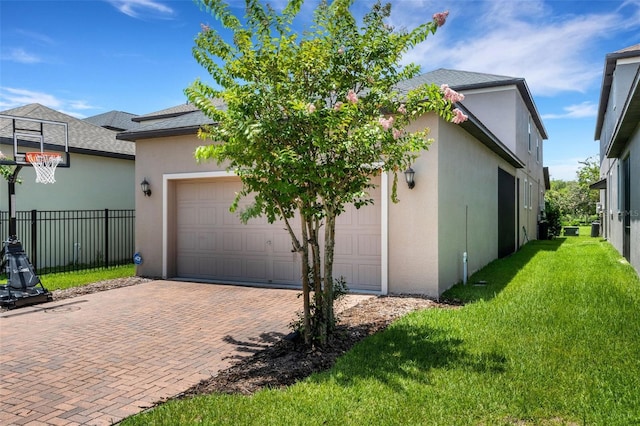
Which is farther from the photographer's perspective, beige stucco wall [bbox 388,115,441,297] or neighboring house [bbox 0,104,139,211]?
neighboring house [bbox 0,104,139,211]

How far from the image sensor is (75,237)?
1355 centimetres

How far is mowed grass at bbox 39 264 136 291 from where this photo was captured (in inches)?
379

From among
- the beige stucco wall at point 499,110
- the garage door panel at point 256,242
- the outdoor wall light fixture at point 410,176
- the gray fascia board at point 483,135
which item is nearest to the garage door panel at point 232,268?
the garage door panel at point 256,242

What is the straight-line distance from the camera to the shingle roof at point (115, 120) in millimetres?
21155

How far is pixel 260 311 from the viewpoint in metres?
7.28

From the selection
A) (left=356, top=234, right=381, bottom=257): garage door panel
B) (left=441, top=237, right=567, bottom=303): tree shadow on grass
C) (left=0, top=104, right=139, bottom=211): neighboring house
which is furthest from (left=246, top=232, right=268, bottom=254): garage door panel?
(left=441, top=237, right=567, bottom=303): tree shadow on grass

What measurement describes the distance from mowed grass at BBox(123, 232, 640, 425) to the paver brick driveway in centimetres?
64

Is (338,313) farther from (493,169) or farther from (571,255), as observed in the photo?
(571,255)

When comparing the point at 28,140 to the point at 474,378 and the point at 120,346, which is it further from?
the point at 474,378

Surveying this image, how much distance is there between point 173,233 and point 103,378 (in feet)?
21.5

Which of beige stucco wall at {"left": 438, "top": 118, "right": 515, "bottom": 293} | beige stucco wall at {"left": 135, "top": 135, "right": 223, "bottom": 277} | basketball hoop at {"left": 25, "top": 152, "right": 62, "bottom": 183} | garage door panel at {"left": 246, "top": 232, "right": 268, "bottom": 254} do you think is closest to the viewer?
basketball hoop at {"left": 25, "top": 152, "right": 62, "bottom": 183}

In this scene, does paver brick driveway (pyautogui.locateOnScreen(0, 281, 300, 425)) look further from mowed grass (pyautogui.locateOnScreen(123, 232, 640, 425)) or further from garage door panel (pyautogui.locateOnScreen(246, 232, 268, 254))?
garage door panel (pyautogui.locateOnScreen(246, 232, 268, 254))

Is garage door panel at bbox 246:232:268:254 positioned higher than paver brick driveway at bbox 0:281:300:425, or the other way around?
garage door panel at bbox 246:232:268:254

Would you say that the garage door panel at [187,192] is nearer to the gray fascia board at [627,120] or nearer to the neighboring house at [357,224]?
the neighboring house at [357,224]
